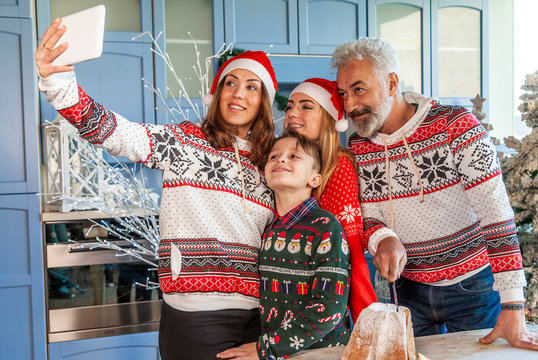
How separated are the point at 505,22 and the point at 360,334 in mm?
3036

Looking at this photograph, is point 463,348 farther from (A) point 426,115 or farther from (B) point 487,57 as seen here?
(B) point 487,57

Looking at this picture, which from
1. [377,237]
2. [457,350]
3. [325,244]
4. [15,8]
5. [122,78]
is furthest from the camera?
[122,78]

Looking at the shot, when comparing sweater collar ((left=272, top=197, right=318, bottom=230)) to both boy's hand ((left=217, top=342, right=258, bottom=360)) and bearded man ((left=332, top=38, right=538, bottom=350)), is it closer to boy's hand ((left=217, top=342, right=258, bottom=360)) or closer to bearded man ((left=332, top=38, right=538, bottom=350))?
bearded man ((left=332, top=38, right=538, bottom=350))

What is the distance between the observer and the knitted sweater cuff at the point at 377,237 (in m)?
1.21

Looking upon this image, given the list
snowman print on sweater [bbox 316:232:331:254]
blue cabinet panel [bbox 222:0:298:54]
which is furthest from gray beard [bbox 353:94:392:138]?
blue cabinet panel [bbox 222:0:298:54]

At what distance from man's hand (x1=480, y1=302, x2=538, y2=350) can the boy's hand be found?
1.58 ft

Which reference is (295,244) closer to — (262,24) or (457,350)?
(457,350)

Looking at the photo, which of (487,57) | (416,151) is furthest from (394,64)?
(487,57)

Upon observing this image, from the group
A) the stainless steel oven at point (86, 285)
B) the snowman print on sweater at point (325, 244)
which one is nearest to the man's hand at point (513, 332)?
the snowman print on sweater at point (325, 244)

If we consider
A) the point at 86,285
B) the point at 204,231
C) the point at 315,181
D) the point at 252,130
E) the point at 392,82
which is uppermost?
the point at 392,82

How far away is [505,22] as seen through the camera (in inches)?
127

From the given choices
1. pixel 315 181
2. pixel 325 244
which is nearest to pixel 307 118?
pixel 315 181

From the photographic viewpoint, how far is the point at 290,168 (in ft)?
4.02

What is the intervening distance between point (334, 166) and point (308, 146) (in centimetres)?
9
